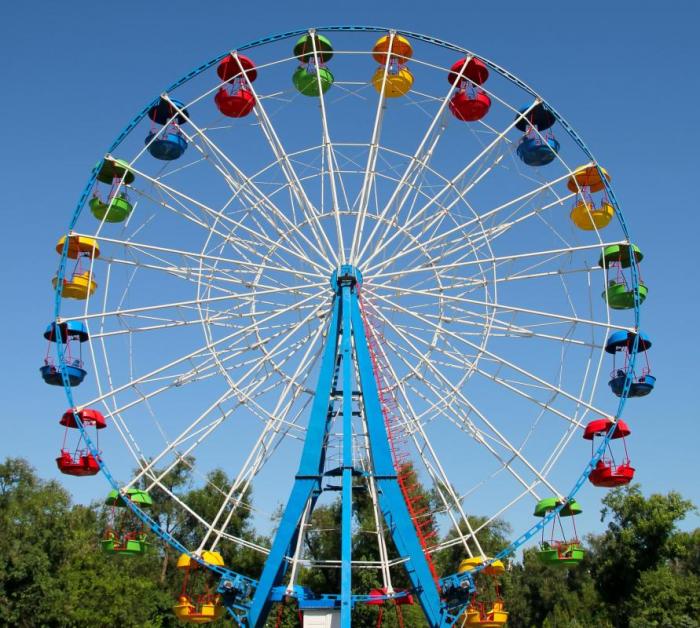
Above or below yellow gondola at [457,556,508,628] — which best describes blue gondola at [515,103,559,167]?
above

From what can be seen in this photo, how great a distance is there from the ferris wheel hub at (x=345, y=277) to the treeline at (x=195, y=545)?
1703 centimetres

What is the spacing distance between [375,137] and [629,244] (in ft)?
23.9

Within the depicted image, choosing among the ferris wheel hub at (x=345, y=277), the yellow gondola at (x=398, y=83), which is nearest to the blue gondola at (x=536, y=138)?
the yellow gondola at (x=398, y=83)

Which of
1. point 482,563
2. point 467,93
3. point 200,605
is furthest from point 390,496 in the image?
point 467,93

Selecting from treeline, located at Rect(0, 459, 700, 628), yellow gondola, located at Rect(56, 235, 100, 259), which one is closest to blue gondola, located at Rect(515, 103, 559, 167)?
yellow gondola, located at Rect(56, 235, 100, 259)

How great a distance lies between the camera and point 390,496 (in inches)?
715

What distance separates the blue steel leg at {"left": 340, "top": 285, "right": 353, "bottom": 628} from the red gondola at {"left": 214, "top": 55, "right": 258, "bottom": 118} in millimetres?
6458

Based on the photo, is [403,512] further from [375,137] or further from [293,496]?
[375,137]

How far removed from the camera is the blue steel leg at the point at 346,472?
16.7m

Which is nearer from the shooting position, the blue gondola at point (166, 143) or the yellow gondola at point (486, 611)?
the yellow gondola at point (486, 611)

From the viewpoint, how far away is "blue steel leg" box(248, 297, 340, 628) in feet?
59.2

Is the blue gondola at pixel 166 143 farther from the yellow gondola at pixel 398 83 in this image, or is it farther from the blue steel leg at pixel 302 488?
the blue steel leg at pixel 302 488

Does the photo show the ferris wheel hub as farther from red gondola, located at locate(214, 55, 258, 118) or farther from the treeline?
the treeline

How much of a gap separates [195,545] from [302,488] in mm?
31648
